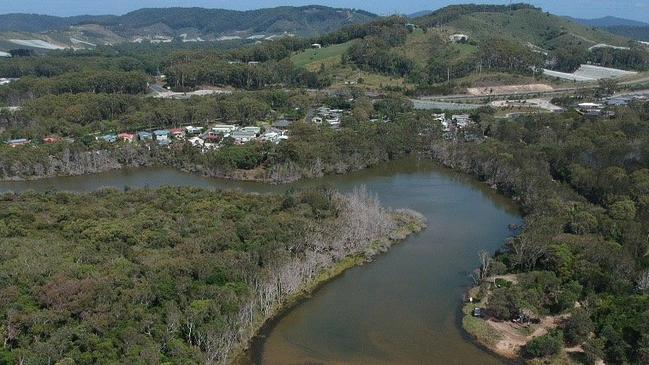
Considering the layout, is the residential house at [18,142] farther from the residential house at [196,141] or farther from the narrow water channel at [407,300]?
the residential house at [196,141]

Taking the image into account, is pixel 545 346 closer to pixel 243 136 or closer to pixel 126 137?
pixel 243 136

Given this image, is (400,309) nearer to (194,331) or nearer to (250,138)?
(194,331)

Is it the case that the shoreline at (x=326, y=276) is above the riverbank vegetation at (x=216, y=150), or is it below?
below

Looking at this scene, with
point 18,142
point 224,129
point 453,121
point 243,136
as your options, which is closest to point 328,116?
point 224,129

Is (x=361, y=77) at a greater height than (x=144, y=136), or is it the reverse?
(x=361, y=77)

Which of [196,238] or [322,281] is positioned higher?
[196,238]

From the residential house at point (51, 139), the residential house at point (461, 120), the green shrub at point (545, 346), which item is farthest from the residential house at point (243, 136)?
the green shrub at point (545, 346)

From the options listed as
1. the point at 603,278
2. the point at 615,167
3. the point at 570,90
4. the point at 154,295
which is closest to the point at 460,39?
the point at 570,90
